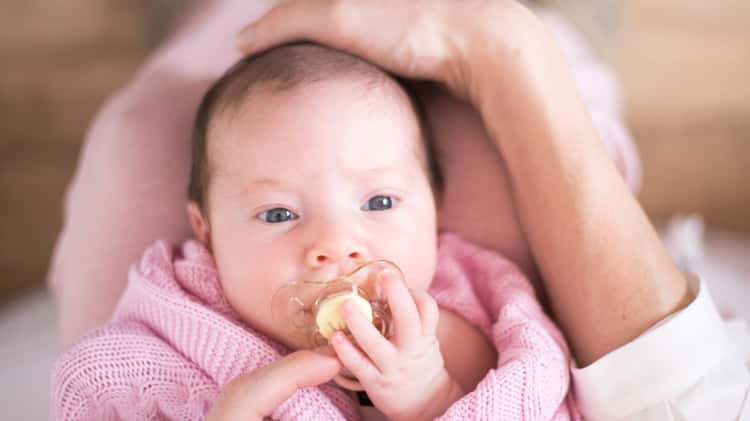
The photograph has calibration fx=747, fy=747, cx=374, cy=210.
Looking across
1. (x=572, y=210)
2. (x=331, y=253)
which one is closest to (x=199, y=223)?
(x=331, y=253)

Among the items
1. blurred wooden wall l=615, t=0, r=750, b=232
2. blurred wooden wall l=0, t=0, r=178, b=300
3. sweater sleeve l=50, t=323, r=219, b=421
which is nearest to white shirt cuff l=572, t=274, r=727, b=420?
sweater sleeve l=50, t=323, r=219, b=421

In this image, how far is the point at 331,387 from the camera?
0.89 metres

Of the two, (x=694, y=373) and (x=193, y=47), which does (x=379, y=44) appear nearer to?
(x=193, y=47)

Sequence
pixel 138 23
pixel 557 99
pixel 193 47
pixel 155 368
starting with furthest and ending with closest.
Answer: pixel 138 23
pixel 193 47
pixel 557 99
pixel 155 368

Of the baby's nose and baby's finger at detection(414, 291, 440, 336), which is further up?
the baby's nose

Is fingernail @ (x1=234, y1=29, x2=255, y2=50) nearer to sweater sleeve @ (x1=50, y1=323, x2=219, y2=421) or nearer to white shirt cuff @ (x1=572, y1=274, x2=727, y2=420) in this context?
sweater sleeve @ (x1=50, y1=323, x2=219, y2=421)

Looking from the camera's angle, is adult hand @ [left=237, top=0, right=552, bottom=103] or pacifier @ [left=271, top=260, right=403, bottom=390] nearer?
pacifier @ [left=271, top=260, right=403, bottom=390]

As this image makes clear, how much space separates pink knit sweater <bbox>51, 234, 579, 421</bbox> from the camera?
2.72 ft

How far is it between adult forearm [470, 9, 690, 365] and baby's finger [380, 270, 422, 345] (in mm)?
269

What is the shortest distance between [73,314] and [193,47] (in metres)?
0.48

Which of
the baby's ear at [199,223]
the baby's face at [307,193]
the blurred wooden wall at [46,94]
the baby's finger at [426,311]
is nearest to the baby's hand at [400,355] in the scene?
the baby's finger at [426,311]

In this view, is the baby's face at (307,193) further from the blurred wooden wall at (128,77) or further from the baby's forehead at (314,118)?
the blurred wooden wall at (128,77)

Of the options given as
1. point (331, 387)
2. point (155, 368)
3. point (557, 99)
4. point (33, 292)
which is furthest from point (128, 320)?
point (33, 292)

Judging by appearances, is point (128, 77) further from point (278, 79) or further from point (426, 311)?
point (426, 311)
